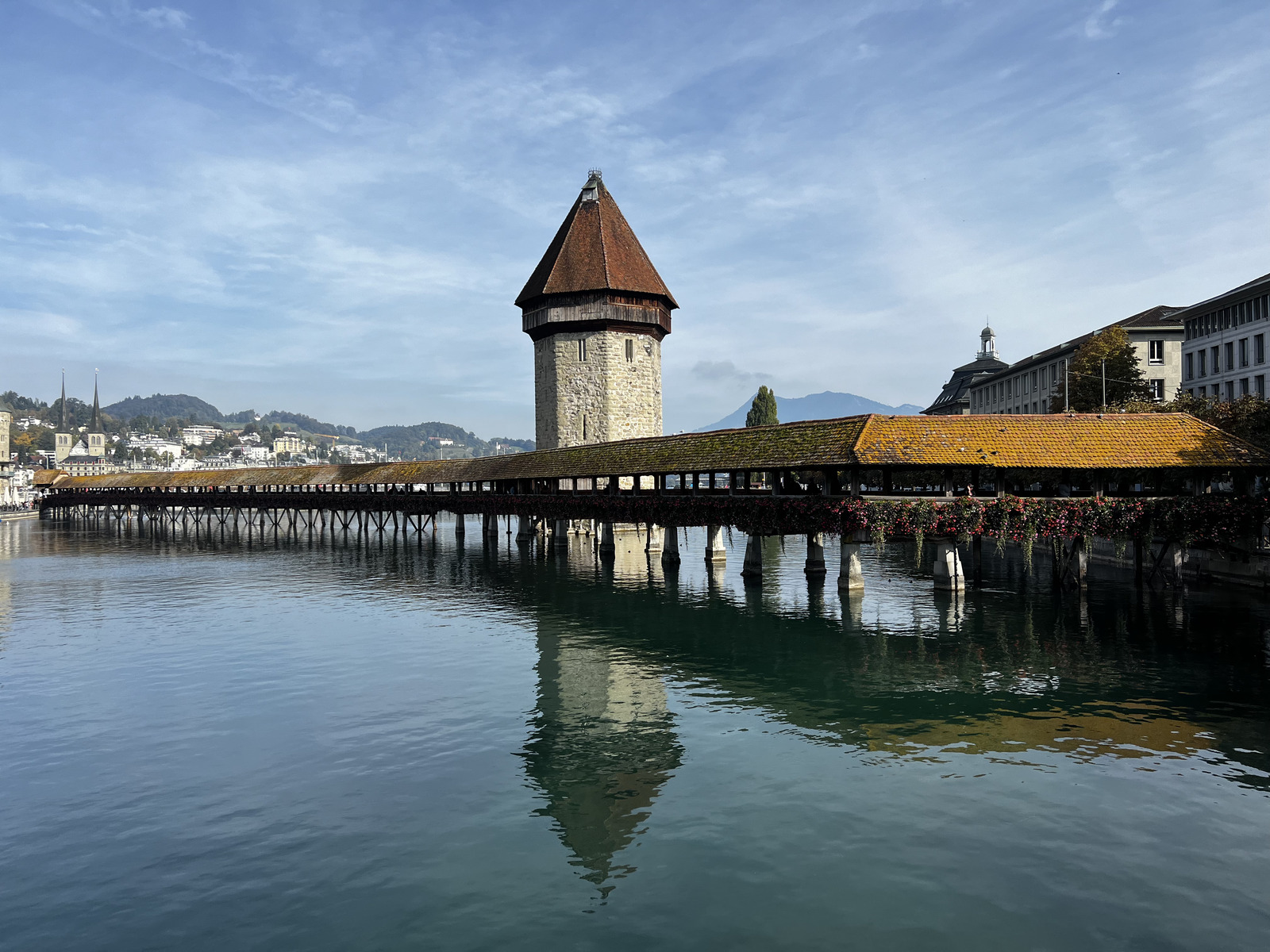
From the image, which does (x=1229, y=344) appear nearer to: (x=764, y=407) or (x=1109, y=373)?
(x=1109, y=373)

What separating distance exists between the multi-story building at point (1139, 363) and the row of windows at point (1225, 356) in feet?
10.1

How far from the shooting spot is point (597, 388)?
56.9 metres

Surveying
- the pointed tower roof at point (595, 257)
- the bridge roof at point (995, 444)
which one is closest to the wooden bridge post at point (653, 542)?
the bridge roof at point (995, 444)

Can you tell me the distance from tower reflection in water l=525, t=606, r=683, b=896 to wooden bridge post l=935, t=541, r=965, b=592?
12112 millimetres

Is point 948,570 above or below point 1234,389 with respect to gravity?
below

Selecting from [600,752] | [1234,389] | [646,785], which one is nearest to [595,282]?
[1234,389]

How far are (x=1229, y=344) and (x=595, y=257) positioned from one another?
128 feet

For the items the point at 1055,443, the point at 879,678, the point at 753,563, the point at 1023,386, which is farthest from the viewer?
the point at 1023,386

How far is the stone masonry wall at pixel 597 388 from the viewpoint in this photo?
5681 centimetres

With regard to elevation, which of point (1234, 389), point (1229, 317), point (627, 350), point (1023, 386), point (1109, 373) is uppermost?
point (1229, 317)

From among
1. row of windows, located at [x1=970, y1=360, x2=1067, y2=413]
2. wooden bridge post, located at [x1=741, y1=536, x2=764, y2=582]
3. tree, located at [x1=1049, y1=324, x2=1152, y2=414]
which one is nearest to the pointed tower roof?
tree, located at [x1=1049, y1=324, x2=1152, y2=414]

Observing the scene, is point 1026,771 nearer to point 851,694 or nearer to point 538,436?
point 851,694

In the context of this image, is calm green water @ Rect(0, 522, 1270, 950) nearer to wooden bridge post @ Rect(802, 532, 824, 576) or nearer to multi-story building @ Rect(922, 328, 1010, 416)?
wooden bridge post @ Rect(802, 532, 824, 576)

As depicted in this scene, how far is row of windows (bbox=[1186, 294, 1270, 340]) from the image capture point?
154ft
